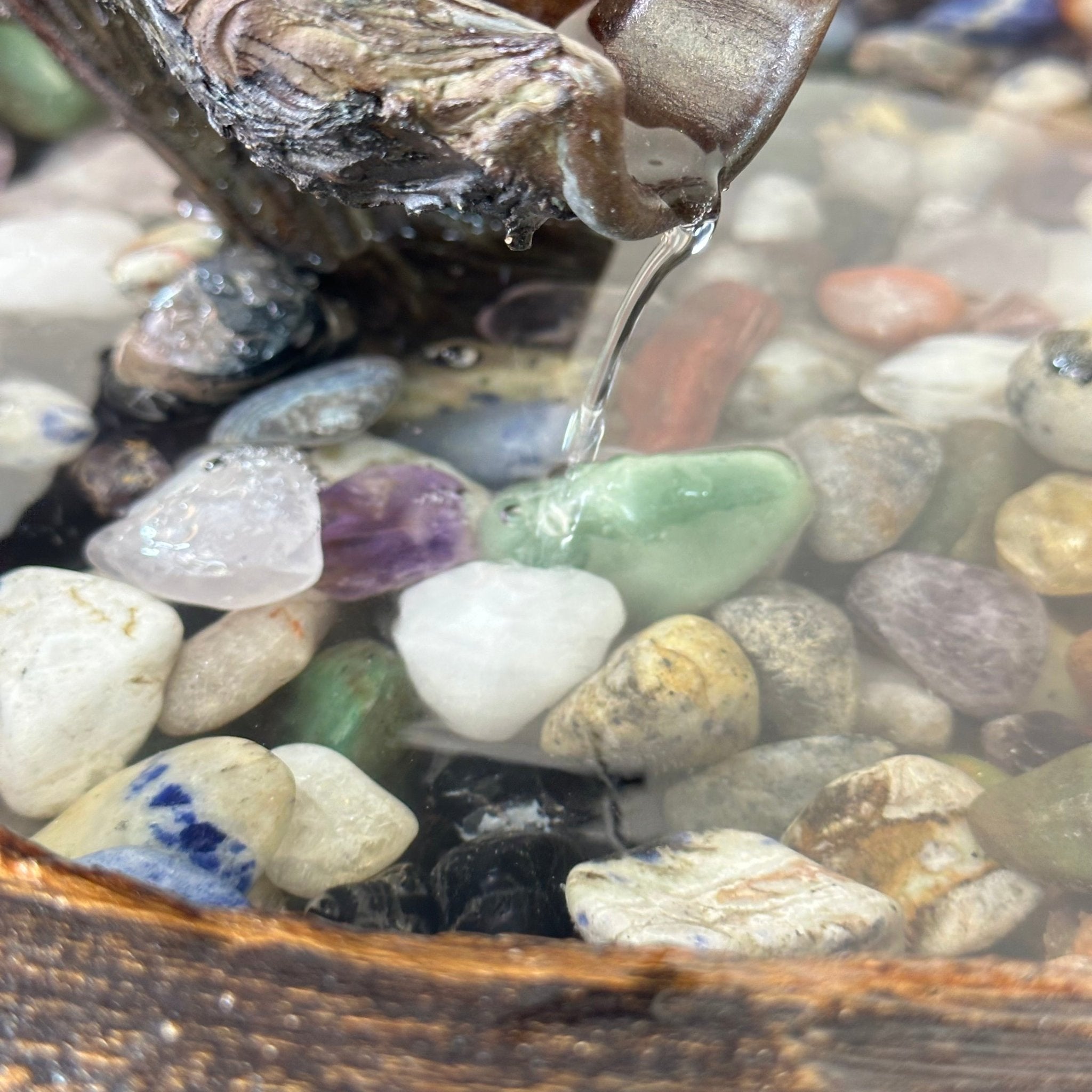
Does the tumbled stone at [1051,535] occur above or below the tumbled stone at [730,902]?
below

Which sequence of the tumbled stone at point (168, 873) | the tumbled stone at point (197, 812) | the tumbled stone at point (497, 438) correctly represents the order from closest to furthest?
the tumbled stone at point (168, 873) → the tumbled stone at point (197, 812) → the tumbled stone at point (497, 438)

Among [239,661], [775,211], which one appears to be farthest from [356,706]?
[775,211]

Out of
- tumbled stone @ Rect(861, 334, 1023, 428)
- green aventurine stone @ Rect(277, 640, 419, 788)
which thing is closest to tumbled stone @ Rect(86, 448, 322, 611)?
green aventurine stone @ Rect(277, 640, 419, 788)

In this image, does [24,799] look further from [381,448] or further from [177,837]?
[381,448]

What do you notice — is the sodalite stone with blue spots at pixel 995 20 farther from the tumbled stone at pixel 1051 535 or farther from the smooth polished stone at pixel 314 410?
the smooth polished stone at pixel 314 410

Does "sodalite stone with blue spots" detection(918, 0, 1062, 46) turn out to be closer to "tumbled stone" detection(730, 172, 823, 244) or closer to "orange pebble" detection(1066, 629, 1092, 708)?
"tumbled stone" detection(730, 172, 823, 244)

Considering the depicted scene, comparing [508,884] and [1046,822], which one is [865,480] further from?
[508,884]

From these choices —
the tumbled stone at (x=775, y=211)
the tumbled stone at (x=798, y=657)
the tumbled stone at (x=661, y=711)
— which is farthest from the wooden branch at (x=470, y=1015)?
the tumbled stone at (x=775, y=211)

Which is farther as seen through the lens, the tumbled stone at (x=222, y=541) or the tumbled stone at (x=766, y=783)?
the tumbled stone at (x=222, y=541)

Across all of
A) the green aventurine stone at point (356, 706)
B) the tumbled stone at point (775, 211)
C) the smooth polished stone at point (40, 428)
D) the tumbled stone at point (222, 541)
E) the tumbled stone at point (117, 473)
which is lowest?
the tumbled stone at point (775, 211)
